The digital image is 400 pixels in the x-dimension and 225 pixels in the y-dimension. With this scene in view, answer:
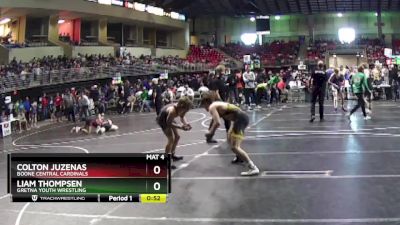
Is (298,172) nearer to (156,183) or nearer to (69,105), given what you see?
(156,183)

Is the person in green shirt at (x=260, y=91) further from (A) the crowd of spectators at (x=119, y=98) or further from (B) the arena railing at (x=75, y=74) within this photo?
(B) the arena railing at (x=75, y=74)

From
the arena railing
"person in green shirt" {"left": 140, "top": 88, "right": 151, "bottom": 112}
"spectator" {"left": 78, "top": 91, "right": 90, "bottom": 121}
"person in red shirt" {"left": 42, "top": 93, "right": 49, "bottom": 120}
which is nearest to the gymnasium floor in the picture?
"spectator" {"left": 78, "top": 91, "right": 90, "bottom": 121}

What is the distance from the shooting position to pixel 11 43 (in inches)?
1348

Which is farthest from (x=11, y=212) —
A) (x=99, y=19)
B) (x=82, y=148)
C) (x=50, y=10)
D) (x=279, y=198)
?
(x=99, y=19)

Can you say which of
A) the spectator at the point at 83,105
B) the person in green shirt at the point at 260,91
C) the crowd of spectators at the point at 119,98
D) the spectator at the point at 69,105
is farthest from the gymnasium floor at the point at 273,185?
the spectator at the point at 69,105

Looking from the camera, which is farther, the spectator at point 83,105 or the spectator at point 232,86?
the spectator at point 83,105

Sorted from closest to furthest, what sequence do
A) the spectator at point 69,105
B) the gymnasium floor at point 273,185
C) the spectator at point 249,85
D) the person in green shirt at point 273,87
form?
the gymnasium floor at point 273,185
the spectator at point 249,85
the spectator at point 69,105
the person in green shirt at point 273,87

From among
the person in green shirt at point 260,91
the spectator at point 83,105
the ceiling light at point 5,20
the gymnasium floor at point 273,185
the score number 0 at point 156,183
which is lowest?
the gymnasium floor at point 273,185

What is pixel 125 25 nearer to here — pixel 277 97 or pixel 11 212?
pixel 277 97

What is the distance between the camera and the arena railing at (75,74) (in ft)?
85.4

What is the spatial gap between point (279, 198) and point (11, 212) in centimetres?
393
